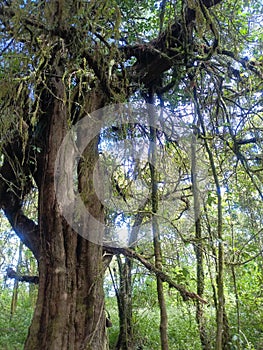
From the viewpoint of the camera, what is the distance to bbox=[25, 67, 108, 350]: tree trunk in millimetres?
2262

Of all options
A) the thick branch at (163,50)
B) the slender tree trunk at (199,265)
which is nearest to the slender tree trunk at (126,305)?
the slender tree trunk at (199,265)

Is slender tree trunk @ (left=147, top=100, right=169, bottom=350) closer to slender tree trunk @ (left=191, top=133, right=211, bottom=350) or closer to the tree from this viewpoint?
the tree

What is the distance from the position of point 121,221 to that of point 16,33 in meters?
1.90

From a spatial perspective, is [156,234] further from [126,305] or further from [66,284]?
[126,305]

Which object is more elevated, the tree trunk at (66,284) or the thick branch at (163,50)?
the thick branch at (163,50)

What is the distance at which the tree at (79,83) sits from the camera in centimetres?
200

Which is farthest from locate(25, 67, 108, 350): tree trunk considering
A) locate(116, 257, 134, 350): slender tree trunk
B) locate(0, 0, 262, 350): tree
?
locate(116, 257, 134, 350): slender tree trunk

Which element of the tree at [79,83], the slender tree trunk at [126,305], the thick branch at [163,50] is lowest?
the slender tree trunk at [126,305]

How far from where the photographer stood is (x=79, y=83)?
8.33 ft

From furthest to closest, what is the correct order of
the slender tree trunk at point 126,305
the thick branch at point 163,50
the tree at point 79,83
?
1. the slender tree trunk at point 126,305
2. the thick branch at point 163,50
3. the tree at point 79,83

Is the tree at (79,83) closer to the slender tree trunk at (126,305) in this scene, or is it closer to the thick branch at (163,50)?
the thick branch at (163,50)

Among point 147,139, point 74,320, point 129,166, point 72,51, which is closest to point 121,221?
point 129,166

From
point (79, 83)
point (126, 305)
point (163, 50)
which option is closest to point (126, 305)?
point (126, 305)

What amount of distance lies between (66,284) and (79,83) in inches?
56.2
